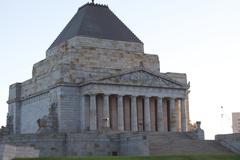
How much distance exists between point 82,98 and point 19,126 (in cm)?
1452

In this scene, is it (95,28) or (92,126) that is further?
(95,28)

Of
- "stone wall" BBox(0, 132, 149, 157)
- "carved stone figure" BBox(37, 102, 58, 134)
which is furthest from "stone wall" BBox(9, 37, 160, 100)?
"stone wall" BBox(0, 132, 149, 157)

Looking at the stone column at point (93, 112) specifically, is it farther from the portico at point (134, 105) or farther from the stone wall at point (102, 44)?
the stone wall at point (102, 44)

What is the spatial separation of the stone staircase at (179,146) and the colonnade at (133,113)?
757 centimetres

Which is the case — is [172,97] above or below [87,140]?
above

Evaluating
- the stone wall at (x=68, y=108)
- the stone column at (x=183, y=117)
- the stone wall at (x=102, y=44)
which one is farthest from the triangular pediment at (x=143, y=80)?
the stone wall at (x=102, y=44)

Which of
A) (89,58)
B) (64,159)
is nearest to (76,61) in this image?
(89,58)

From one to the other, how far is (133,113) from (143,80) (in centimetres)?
400

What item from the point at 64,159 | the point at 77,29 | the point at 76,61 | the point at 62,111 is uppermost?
the point at 77,29

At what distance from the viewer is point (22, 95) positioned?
7431 cm

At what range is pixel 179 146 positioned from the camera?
51375mm

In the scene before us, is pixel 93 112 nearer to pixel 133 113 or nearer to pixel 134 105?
pixel 133 113

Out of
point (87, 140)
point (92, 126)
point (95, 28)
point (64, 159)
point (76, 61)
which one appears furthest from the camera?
point (95, 28)

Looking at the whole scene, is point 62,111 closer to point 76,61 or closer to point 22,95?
point 76,61
